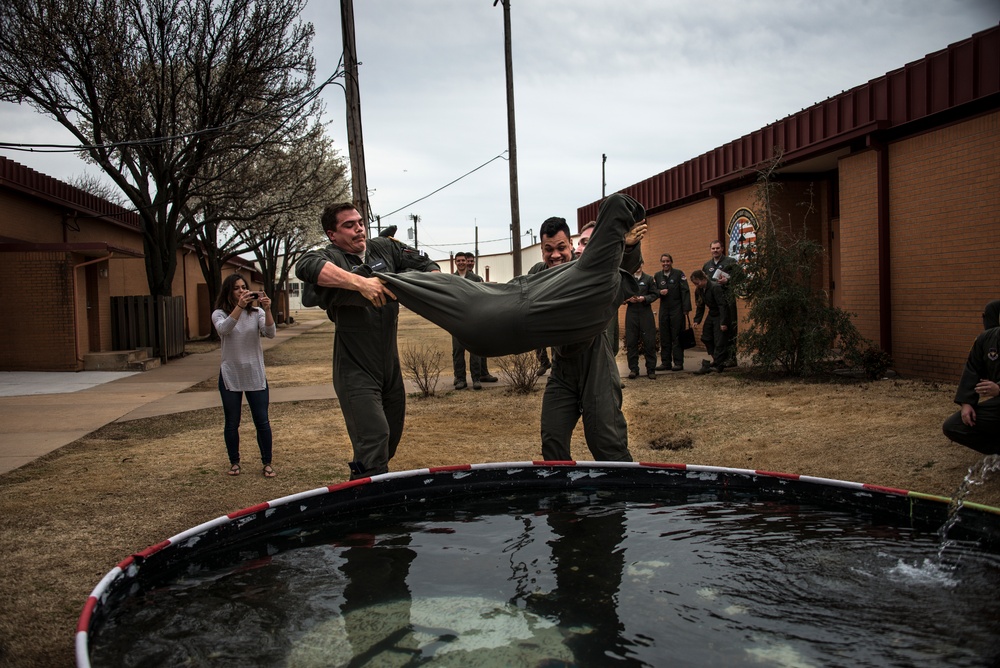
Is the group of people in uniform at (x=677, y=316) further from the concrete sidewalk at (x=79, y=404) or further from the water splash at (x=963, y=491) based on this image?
the water splash at (x=963, y=491)

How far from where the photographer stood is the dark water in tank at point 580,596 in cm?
251

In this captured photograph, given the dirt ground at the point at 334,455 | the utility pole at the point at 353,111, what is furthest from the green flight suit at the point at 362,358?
the utility pole at the point at 353,111

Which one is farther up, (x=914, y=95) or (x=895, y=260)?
(x=914, y=95)

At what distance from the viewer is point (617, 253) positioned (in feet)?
12.1

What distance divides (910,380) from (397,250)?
27.1 ft

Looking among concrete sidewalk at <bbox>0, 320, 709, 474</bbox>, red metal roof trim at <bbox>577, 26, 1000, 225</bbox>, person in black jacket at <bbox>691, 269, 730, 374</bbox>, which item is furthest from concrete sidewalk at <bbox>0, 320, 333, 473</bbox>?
red metal roof trim at <bbox>577, 26, 1000, 225</bbox>

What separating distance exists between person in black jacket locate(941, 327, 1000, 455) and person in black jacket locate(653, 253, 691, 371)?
729cm

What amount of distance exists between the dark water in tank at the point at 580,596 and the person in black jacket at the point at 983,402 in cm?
209

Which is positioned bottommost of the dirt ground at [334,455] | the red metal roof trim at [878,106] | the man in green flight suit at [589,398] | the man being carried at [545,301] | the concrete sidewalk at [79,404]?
the dirt ground at [334,455]

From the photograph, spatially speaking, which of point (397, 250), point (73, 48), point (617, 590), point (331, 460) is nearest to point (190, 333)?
point (73, 48)

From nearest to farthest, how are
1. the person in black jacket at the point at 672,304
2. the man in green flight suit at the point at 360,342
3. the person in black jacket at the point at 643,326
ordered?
the man in green flight suit at the point at 360,342, the person in black jacket at the point at 643,326, the person in black jacket at the point at 672,304

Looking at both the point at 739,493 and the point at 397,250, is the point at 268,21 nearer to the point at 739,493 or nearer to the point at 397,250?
the point at 397,250

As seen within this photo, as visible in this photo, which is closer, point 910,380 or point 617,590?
point 617,590

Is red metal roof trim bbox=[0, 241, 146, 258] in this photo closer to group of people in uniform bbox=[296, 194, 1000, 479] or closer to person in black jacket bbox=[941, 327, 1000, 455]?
group of people in uniform bbox=[296, 194, 1000, 479]
